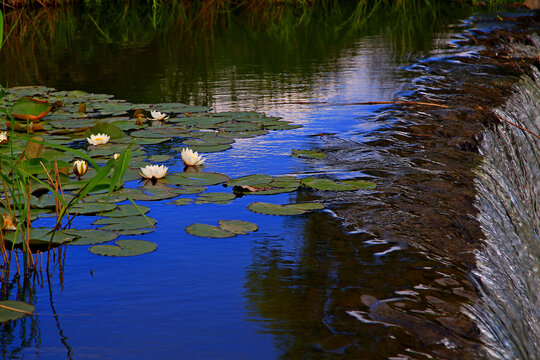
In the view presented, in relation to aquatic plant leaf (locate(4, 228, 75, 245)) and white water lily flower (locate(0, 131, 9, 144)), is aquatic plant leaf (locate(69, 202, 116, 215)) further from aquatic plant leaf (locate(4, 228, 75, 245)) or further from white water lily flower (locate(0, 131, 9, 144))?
white water lily flower (locate(0, 131, 9, 144))

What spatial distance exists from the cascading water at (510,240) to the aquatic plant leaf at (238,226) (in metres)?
0.69

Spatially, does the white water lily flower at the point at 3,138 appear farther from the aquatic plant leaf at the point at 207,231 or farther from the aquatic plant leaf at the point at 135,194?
the aquatic plant leaf at the point at 207,231

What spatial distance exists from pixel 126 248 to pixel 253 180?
2.24 feet

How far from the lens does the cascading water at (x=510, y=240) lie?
1.50m

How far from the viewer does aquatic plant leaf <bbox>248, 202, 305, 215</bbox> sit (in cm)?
204

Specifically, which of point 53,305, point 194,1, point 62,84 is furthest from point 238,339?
point 194,1

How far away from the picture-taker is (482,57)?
16.5ft

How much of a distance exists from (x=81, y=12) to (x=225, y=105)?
7.23 metres

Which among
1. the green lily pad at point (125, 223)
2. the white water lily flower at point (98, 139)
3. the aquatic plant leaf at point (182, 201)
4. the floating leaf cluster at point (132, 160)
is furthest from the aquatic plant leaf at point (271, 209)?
the white water lily flower at point (98, 139)

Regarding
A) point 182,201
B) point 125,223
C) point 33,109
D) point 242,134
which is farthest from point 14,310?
point 33,109

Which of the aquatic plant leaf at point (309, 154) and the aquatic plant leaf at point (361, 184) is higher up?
the aquatic plant leaf at point (309, 154)

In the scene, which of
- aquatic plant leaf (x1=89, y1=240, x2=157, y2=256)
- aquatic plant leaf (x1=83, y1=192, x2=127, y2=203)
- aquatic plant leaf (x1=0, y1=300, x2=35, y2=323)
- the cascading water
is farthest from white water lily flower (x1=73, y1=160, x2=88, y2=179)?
the cascading water

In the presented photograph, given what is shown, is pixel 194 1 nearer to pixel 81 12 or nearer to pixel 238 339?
pixel 81 12

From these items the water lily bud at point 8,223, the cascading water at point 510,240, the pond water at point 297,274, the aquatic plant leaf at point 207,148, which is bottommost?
the cascading water at point 510,240
